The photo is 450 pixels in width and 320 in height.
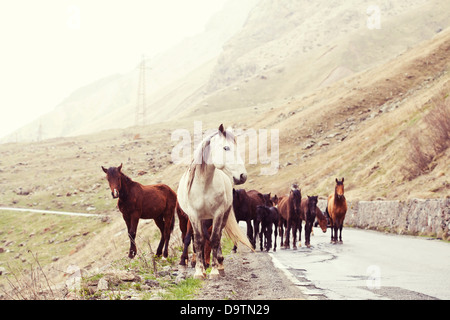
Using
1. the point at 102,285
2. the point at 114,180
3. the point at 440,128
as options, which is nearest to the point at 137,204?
the point at 114,180

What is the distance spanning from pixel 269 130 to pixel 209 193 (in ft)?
187

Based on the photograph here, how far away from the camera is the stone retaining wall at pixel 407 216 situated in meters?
18.1

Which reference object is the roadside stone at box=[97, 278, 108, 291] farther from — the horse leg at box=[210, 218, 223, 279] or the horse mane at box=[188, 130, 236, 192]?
the horse mane at box=[188, 130, 236, 192]

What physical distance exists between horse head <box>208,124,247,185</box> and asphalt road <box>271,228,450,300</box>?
1.95 meters

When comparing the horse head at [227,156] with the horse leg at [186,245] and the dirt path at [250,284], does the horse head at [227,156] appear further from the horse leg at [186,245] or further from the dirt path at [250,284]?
the horse leg at [186,245]

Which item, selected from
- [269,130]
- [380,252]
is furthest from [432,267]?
[269,130]

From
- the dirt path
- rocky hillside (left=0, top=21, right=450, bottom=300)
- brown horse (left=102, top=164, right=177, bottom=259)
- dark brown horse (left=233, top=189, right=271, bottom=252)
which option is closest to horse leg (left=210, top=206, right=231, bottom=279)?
the dirt path

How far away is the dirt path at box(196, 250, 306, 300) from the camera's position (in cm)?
689

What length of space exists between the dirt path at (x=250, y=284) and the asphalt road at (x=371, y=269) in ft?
0.85

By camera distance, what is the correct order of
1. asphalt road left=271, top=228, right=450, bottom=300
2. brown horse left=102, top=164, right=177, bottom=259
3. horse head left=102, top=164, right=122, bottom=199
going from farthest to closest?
brown horse left=102, top=164, right=177, bottom=259 < horse head left=102, top=164, right=122, bottom=199 < asphalt road left=271, top=228, right=450, bottom=300

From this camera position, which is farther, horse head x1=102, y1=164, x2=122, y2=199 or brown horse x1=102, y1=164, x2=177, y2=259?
brown horse x1=102, y1=164, x2=177, y2=259

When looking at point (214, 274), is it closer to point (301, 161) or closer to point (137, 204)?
point (137, 204)

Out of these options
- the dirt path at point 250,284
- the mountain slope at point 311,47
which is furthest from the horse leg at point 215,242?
the mountain slope at point 311,47
